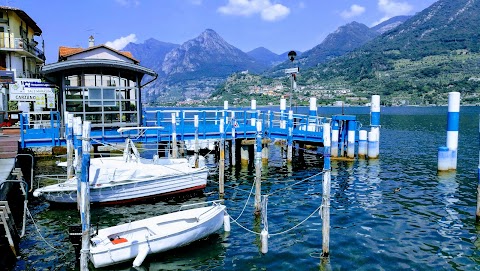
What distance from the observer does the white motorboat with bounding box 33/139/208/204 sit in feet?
61.9

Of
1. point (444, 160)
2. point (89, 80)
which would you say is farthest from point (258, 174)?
point (444, 160)

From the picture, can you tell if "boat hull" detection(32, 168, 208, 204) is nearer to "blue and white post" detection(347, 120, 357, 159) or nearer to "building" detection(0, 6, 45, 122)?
"blue and white post" detection(347, 120, 357, 159)

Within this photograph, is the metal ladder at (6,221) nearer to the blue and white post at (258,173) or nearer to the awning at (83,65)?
the blue and white post at (258,173)

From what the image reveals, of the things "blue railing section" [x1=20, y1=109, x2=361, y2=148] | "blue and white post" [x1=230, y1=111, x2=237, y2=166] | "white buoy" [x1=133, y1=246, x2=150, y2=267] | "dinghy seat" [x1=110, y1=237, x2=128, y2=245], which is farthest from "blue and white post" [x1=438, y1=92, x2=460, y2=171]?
"dinghy seat" [x1=110, y1=237, x2=128, y2=245]

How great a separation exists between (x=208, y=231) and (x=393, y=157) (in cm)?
2536

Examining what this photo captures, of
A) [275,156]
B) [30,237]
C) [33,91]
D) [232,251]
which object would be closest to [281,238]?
[232,251]

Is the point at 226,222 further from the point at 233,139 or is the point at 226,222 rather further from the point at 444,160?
the point at 444,160

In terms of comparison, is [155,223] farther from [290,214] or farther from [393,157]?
[393,157]

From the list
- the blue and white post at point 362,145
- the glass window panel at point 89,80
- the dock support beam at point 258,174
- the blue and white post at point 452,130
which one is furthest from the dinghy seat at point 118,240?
the blue and white post at point 362,145

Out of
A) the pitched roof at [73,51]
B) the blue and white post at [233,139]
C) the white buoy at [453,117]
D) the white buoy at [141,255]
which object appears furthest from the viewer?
the pitched roof at [73,51]

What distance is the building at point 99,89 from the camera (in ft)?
80.7

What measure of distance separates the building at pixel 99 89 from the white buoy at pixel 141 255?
1328 cm

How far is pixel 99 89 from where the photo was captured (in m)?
25.1

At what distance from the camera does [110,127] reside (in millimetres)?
25875
